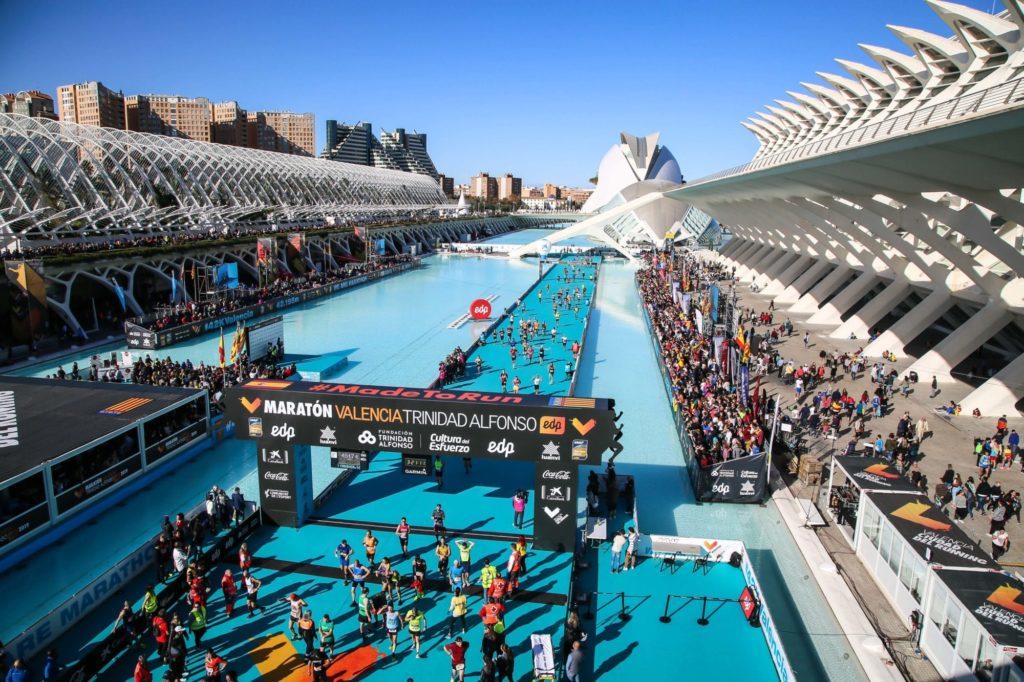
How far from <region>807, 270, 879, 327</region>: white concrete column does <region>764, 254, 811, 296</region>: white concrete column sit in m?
9.33

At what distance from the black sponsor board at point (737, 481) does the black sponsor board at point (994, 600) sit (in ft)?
15.2

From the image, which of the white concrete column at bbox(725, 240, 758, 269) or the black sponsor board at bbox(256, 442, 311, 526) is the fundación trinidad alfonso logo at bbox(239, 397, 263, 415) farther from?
the white concrete column at bbox(725, 240, 758, 269)

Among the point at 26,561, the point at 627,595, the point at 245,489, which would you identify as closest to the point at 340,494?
the point at 245,489

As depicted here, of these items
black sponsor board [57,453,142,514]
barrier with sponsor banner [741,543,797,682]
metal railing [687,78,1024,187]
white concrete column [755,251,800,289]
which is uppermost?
metal railing [687,78,1024,187]

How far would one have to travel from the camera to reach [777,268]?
44.0 metres

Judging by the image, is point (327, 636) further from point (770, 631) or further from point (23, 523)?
point (23, 523)

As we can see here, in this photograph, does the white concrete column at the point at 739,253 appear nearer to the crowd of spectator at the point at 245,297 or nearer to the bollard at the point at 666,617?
the crowd of spectator at the point at 245,297

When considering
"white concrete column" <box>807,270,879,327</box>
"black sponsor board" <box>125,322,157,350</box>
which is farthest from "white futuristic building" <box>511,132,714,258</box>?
"black sponsor board" <box>125,322,157,350</box>

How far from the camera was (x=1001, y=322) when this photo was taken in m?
19.8

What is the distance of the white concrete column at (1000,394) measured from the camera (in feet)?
56.7

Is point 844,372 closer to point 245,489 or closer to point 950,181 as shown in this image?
point 950,181

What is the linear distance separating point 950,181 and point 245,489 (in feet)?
64.5

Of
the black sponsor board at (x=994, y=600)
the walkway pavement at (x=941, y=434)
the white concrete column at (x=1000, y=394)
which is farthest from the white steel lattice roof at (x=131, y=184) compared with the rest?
the white concrete column at (x=1000, y=394)

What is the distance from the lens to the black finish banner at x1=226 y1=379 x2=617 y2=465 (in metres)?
10.2
